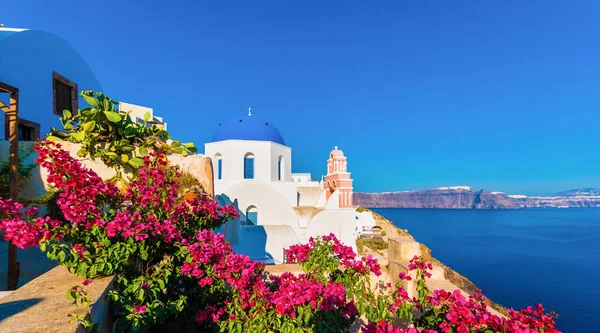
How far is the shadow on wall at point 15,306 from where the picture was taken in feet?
4.66

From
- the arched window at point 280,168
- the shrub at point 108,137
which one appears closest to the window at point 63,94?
the shrub at point 108,137

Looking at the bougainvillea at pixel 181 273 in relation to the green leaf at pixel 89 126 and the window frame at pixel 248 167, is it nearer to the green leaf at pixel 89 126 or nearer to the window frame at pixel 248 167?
the green leaf at pixel 89 126

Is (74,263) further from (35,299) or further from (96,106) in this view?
(96,106)

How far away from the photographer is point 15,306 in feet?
4.91

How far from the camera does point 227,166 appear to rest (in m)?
14.5

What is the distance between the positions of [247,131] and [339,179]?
7027 millimetres

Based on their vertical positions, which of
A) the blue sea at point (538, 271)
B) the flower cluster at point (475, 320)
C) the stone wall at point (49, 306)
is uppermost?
the stone wall at point (49, 306)

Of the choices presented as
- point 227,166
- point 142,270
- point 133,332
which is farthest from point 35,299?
point 227,166

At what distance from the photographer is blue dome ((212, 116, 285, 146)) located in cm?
1509

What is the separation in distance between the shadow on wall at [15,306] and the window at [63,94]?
732 cm

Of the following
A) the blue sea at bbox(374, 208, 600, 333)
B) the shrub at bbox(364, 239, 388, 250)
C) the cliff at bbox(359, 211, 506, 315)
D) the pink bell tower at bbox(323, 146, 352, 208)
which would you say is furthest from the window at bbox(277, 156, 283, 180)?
the blue sea at bbox(374, 208, 600, 333)

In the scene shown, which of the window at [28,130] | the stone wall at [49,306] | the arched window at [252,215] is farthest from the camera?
the arched window at [252,215]

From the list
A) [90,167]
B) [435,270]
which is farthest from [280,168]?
[435,270]

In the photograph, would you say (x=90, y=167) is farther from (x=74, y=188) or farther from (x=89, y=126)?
(x=74, y=188)
